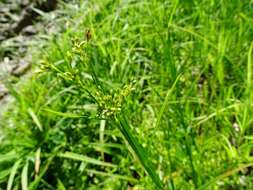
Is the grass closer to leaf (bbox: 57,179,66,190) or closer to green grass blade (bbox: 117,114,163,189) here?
leaf (bbox: 57,179,66,190)

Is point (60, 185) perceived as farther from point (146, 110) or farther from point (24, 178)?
point (146, 110)

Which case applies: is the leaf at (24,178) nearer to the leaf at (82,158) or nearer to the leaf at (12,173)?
the leaf at (12,173)

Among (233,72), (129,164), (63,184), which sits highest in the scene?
(233,72)

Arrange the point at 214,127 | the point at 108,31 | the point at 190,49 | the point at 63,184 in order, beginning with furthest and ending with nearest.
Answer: the point at 108,31 → the point at 190,49 → the point at 63,184 → the point at 214,127

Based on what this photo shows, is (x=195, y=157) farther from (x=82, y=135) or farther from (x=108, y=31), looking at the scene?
(x=108, y=31)

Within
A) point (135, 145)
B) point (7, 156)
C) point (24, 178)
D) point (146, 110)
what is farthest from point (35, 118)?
point (135, 145)

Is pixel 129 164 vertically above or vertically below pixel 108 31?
below

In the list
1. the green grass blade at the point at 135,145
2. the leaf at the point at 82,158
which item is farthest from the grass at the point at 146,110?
the green grass blade at the point at 135,145

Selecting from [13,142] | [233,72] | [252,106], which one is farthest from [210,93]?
→ [13,142]
